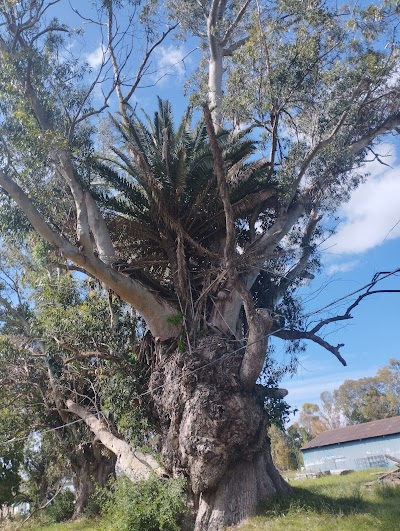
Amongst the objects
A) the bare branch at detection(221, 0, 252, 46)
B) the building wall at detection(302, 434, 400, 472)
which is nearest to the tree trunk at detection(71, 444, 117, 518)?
the bare branch at detection(221, 0, 252, 46)

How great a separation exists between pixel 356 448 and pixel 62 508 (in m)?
23.1

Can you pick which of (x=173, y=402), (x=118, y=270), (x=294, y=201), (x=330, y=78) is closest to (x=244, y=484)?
(x=173, y=402)

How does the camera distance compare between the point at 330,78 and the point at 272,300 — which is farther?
the point at 272,300

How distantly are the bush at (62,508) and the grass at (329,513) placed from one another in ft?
38.4

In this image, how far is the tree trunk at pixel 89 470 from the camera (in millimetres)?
17438

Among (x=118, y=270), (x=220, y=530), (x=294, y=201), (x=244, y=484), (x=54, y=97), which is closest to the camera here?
(x=220, y=530)

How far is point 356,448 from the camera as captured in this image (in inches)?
1364

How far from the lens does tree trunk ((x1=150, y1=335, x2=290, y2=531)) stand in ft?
31.0

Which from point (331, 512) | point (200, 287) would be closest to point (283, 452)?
point (200, 287)

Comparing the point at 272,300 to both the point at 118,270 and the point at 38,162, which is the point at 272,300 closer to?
the point at 118,270

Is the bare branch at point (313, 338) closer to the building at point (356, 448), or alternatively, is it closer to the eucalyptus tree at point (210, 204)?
the eucalyptus tree at point (210, 204)

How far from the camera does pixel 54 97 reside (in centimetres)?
1248

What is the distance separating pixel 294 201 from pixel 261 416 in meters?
6.30

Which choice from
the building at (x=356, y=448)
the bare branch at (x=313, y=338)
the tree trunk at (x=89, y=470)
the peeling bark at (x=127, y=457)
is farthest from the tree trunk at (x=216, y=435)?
the building at (x=356, y=448)
